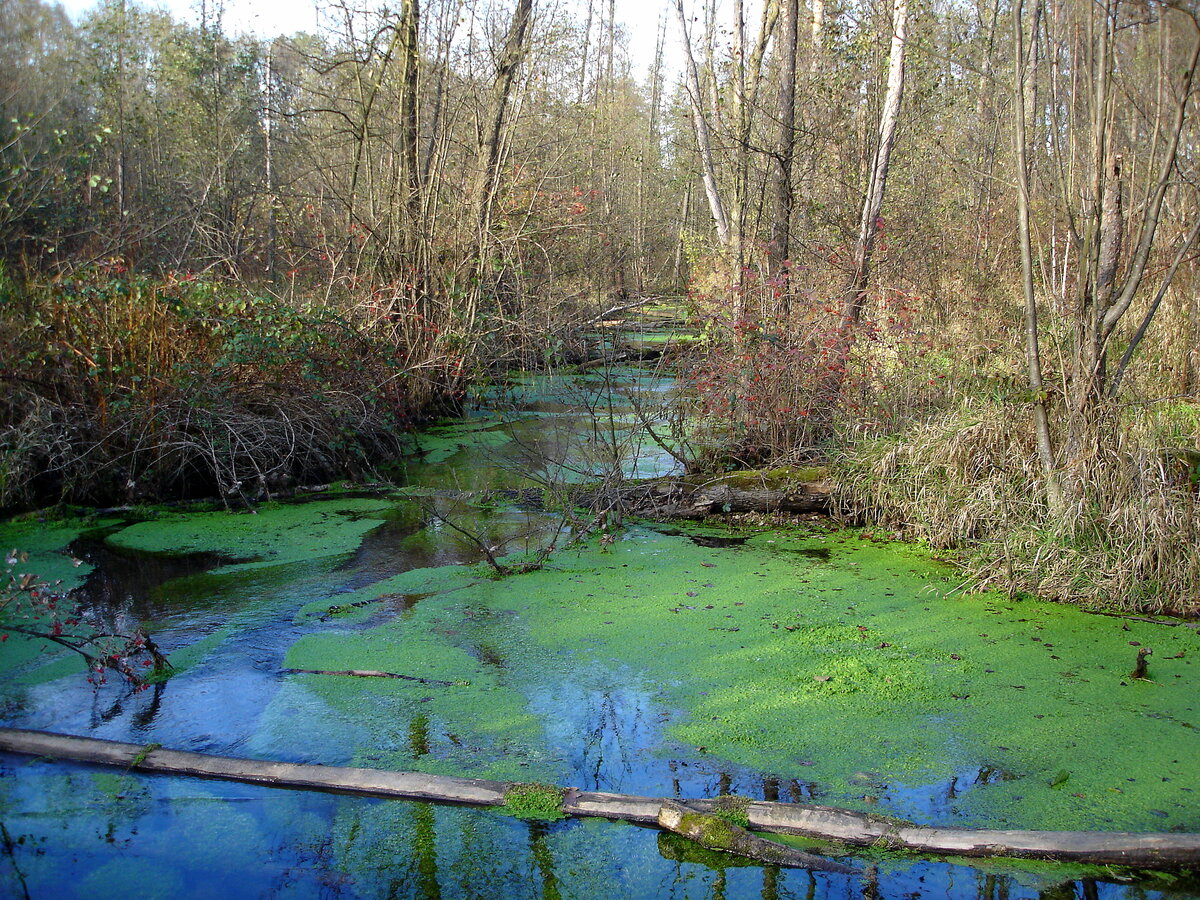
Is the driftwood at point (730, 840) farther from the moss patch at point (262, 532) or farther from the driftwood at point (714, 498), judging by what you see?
the driftwood at point (714, 498)

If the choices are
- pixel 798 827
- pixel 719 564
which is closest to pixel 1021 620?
pixel 719 564

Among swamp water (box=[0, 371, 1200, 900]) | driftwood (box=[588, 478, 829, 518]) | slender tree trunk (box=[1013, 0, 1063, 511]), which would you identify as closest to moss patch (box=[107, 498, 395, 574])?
swamp water (box=[0, 371, 1200, 900])

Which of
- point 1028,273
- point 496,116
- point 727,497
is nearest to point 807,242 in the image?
point 496,116

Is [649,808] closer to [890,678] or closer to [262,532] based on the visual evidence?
[890,678]

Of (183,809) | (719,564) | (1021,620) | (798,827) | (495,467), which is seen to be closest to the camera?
(798,827)

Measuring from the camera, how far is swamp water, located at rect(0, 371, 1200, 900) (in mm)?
2783

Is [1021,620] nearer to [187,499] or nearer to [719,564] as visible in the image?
[719,564]

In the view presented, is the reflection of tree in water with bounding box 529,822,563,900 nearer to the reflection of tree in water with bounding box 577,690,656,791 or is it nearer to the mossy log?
the reflection of tree in water with bounding box 577,690,656,791

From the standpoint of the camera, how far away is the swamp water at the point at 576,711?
9.13 ft

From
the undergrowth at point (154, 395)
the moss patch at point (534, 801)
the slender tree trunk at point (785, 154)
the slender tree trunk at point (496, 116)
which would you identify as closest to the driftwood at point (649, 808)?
the moss patch at point (534, 801)

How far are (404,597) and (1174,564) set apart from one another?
4150 millimetres

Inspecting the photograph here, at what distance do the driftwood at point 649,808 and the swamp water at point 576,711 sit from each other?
0.17ft

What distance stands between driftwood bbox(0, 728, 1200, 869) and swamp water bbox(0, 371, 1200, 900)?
0.05 metres

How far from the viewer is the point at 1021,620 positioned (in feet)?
15.5
